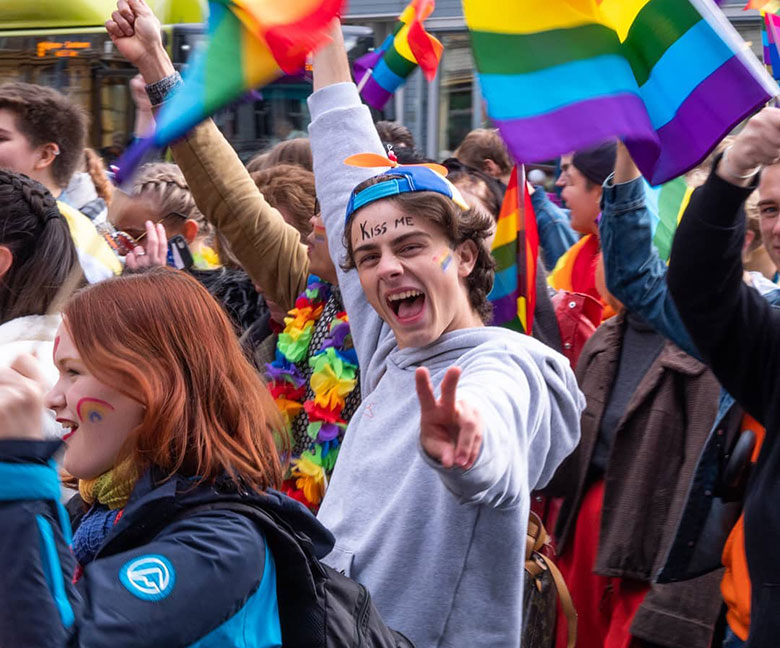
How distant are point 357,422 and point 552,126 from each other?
77 cm

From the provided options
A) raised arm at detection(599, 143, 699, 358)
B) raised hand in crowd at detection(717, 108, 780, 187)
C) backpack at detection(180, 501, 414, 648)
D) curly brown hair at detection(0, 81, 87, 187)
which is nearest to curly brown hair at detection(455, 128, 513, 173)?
curly brown hair at detection(0, 81, 87, 187)

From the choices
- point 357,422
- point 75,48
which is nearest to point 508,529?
point 357,422

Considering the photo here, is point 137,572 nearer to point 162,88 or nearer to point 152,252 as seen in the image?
point 162,88

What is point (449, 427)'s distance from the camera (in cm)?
182

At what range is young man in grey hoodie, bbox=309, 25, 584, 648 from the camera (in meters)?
2.17

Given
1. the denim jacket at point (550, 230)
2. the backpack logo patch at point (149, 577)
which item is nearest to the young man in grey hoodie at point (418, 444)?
the backpack logo patch at point (149, 577)

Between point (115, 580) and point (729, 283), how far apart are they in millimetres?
1305

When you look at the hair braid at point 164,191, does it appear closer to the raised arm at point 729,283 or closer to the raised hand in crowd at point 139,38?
the raised hand in crowd at point 139,38

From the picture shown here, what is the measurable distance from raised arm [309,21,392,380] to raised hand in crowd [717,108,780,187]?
1.02 metres

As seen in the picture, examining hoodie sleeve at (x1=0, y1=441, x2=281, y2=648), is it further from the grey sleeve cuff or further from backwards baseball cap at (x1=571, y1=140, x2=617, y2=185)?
backwards baseball cap at (x1=571, y1=140, x2=617, y2=185)

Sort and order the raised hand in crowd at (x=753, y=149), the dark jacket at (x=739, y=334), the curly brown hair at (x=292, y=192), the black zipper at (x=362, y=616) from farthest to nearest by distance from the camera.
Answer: the curly brown hair at (x=292, y=192), the dark jacket at (x=739, y=334), the raised hand in crowd at (x=753, y=149), the black zipper at (x=362, y=616)

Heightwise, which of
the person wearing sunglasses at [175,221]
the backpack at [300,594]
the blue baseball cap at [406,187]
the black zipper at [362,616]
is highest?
the blue baseball cap at [406,187]

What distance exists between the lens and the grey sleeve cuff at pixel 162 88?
3.05 meters

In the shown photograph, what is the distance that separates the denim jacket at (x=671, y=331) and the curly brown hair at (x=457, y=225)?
1.40 feet
